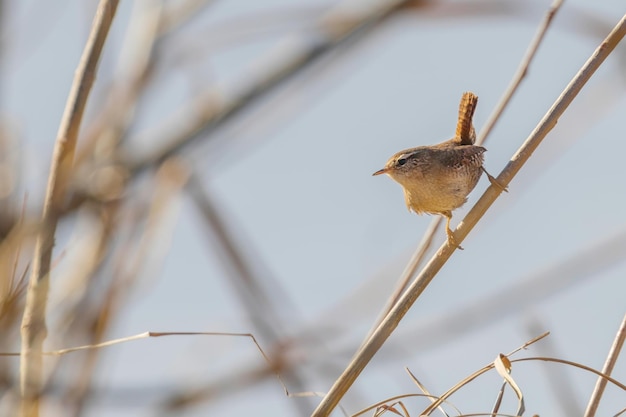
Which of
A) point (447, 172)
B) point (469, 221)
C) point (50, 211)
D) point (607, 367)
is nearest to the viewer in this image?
point (50, 211)

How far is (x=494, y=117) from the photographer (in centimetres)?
190

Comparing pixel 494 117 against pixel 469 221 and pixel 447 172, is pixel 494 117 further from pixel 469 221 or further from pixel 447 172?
pixel 447 172

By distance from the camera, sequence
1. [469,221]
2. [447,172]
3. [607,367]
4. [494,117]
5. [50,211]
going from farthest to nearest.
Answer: [447,172] → [494,117] → [469,221] → [607,367] → [50,211]

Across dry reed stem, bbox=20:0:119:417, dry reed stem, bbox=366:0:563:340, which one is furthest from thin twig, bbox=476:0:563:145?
dry reed stem, bbox=20:0:119:417

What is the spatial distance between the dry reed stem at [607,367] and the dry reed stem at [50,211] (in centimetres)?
94

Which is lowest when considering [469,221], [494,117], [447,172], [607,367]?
[607,367]

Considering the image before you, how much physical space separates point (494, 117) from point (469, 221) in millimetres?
398

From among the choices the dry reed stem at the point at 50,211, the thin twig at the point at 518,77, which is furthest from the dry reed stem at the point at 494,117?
the dry reed stem at the point at 50,211

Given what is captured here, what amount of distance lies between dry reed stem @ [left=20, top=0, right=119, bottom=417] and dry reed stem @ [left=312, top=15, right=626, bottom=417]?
17.9 inches

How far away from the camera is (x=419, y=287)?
4.51ft

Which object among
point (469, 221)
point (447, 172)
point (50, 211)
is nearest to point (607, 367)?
point (469, 221)

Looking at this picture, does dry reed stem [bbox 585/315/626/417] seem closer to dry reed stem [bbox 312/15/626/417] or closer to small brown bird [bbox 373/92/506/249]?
dry reed stem [bbox 312/15/626/417]

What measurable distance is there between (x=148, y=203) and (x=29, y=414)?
44 cm

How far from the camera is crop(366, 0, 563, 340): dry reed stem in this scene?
1.77 meters
